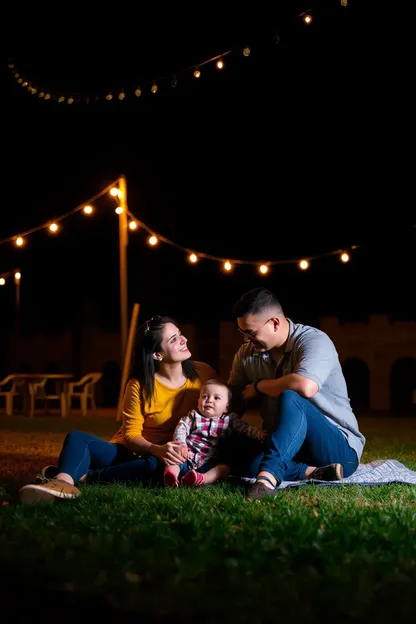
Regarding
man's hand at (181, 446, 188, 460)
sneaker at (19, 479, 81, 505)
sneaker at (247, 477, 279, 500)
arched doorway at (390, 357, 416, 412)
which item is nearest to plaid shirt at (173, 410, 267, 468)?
man's hand at (181, 446, 188, 460)

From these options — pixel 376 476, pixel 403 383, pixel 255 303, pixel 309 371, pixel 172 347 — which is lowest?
pixel 403 383

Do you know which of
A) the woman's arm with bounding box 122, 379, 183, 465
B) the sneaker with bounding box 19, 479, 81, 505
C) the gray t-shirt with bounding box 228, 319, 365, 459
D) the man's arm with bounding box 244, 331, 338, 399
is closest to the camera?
the sneaker with bounding box 19, 479, 81, 505

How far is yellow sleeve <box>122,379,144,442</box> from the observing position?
16.8 ft

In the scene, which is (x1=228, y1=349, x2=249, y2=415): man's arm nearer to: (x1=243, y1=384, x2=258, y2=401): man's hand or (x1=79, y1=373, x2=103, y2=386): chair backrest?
(x1=243, y1=384, x2=258, y2=401): man's hand

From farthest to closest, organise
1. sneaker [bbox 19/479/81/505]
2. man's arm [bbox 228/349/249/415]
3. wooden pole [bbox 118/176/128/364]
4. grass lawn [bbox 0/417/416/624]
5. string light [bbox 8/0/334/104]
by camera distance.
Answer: wooden pole [bbox 118/176/128/364], string light [bbox 8/0/334/104], man's arm [bbox 228/349/249/415], sneaker [bbox 19/479/81/505], grass lawn [bbox 0/417/416/624]

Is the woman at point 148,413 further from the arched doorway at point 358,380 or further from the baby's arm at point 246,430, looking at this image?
the arched doorway at point 358,380

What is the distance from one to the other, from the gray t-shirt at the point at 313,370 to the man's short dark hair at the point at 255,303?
0.19m

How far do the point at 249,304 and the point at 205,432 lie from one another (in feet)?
2.61

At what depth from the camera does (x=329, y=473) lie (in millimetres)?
4742

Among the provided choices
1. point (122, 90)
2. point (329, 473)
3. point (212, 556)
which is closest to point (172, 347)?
point (329, 473)

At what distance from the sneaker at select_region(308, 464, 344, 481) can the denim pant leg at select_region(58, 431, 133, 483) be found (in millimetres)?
1194

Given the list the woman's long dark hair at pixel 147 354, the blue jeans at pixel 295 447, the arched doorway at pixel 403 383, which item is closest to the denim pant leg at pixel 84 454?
the woman's long dark hair at pixel 147 354

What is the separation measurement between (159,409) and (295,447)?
109 centimetres

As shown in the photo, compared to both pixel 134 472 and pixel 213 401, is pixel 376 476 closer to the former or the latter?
pixel 213 401
